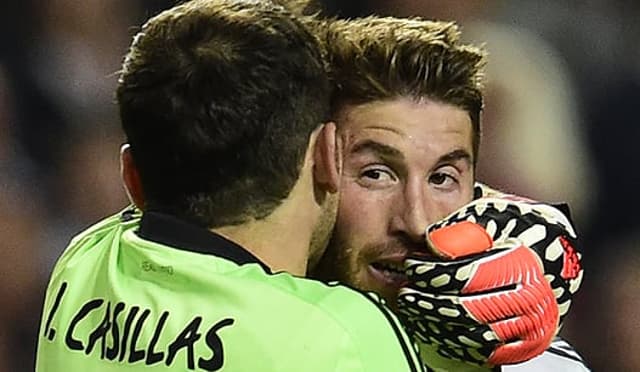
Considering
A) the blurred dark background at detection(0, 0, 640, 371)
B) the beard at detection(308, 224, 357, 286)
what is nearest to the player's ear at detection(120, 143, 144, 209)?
the beard at detection(308, 224, 357, 286)

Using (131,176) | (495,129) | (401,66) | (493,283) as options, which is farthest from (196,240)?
(495,129)

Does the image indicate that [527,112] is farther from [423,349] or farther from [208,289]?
[208,289]

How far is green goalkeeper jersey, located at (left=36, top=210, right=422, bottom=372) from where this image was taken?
115cm

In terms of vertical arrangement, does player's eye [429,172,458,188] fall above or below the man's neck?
below

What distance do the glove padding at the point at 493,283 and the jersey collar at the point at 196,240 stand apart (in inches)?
6.2

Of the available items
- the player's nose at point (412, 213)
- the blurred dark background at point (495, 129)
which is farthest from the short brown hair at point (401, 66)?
the blurred dark background at point (495, 129)

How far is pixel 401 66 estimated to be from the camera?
149 cm

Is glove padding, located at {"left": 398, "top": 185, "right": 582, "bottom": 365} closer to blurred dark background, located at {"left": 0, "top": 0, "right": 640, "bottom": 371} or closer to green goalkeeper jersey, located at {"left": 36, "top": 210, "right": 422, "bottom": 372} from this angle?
green goalkeeper jersey, located at {"left": 36, "top": 210, "right": 422, "bottom": 372}

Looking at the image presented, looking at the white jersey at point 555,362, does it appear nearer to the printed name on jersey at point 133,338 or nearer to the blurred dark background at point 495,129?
the printed name on jersey at point 133,338

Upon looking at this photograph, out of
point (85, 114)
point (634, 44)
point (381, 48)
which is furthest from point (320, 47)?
point (634, 44)

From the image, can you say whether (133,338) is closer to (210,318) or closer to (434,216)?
(210,318)

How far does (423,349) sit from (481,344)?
0.09 metres

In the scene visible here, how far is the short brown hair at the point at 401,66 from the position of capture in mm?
1480

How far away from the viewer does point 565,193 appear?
260 cm
